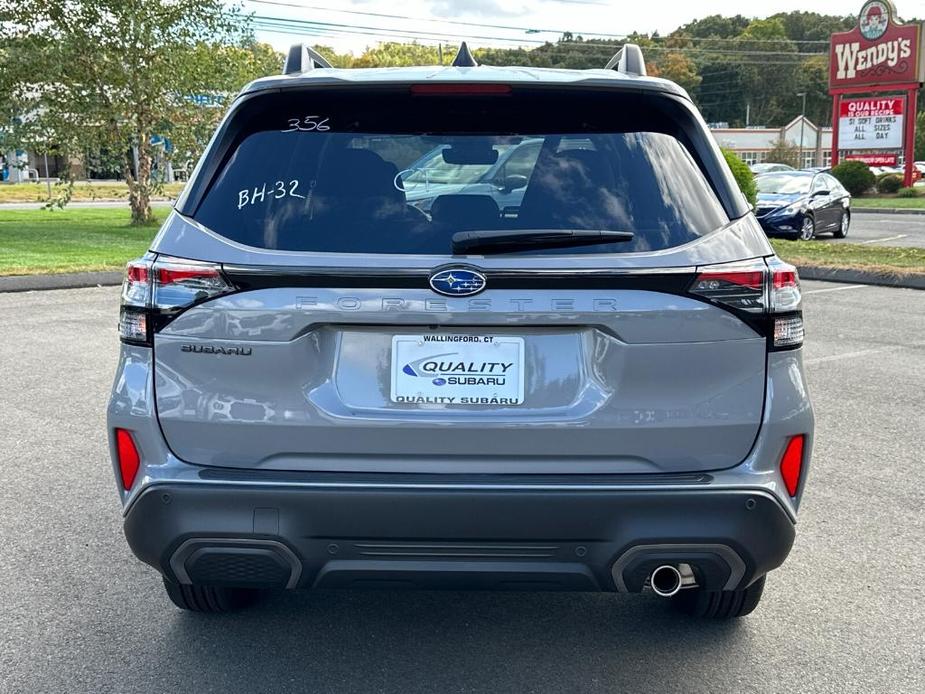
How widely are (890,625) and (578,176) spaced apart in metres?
1.94

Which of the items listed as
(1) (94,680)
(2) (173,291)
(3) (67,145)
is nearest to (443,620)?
(1) (94,680)

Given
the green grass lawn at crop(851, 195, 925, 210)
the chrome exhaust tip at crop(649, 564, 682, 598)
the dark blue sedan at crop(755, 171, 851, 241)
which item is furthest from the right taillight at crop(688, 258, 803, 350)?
the green grass lawn at crop(851, 195, 925, 210)

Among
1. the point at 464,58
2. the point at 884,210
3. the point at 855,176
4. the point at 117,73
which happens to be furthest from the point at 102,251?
the point at 855,176

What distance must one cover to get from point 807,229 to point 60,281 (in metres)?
14.3

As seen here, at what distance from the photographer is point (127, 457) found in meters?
2.98

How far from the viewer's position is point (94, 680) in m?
3.18

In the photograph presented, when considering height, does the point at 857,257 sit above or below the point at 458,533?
below

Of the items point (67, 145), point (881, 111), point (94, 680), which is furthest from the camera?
point (881, 111)

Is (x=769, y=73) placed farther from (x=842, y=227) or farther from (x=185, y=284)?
(x=185, y=284)

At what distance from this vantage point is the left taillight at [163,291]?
286 centimetres

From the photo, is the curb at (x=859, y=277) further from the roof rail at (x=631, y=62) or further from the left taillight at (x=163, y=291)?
the left taillight at (x=163, y=291)

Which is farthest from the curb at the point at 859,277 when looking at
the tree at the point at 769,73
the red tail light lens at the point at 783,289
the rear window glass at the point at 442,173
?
the tree at the point at 769,73

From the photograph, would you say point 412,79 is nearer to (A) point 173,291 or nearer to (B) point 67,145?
(A) point 173,291

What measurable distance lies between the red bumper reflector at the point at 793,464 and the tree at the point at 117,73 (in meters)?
20.4
